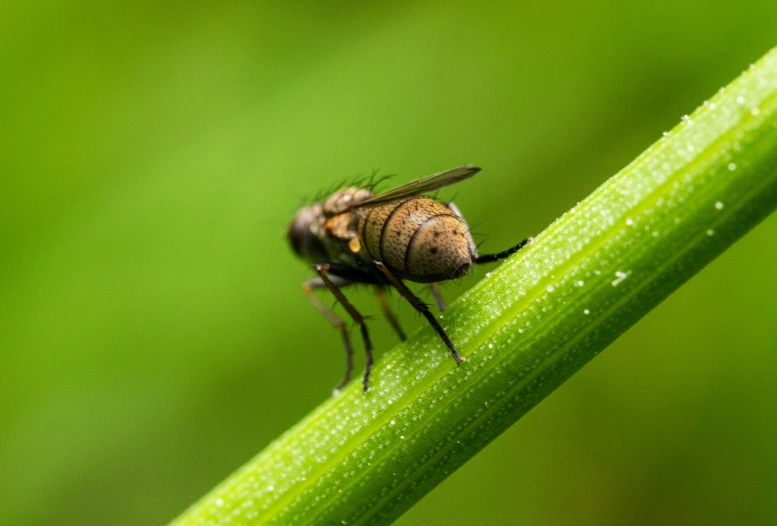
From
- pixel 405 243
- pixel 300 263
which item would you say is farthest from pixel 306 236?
pixel 405 243

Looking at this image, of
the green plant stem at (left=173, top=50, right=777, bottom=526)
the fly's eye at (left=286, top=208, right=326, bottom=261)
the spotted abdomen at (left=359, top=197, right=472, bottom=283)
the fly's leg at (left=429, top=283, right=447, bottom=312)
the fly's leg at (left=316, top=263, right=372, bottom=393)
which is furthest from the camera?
the fly's eye at (left=286, top=208, right=326, bottom=261)

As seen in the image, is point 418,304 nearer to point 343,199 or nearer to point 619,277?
point 619,277

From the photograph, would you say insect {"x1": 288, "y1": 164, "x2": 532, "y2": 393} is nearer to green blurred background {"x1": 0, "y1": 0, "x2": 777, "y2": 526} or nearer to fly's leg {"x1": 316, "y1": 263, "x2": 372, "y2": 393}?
fly's leg {"x1": 316, "y1": 263, "x2": 372, "y2": 393}

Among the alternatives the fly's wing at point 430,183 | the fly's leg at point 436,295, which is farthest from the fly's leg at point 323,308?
the fly's wing at point 430,183

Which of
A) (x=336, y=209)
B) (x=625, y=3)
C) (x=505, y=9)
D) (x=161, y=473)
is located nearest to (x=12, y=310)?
(x=161, y=473)

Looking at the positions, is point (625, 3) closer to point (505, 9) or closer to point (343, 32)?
point (505, 9)

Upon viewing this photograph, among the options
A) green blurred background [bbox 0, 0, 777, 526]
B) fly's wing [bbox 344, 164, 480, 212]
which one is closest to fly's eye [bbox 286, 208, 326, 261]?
green blurred background [bbox 0, 0, 777, 526]
